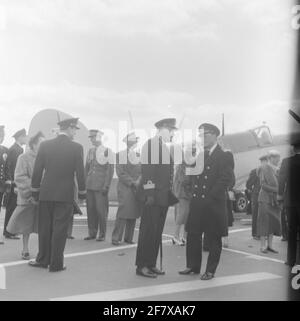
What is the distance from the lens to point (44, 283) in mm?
5773

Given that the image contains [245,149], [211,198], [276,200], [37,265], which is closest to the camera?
[211,198]

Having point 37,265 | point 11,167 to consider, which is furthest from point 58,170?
point 11,167

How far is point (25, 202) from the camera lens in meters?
7.13

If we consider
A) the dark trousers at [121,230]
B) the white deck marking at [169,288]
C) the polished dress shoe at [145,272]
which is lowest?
the white deck marking at [169,288]

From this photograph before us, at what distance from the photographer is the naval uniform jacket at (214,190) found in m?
6.17

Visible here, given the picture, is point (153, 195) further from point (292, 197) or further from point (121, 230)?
point (121, 230)

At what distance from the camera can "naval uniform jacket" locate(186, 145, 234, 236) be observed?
617 centimetres

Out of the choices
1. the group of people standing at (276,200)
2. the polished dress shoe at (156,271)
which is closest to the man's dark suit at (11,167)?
the polished dress shoe at (156,271)

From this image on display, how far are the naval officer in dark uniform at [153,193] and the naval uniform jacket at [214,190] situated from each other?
16.1 inches

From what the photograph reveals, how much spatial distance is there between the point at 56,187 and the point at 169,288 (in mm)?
1834

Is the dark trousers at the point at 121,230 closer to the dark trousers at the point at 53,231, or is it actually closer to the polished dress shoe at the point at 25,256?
the polished dress shoe at the point at 25,256

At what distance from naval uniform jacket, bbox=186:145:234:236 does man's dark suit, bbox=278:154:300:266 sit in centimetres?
85
